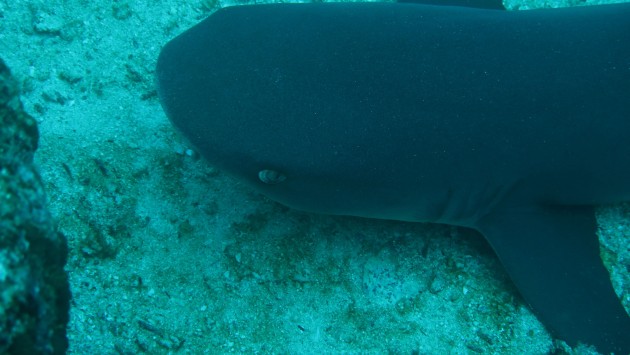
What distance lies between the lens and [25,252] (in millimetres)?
1328

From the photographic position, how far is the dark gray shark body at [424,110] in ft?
7.05

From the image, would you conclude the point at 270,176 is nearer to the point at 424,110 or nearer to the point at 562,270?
the point at 424,110

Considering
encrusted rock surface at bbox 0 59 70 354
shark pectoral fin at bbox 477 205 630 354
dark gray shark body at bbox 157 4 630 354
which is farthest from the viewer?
shark pectoral fin at bbox 477 205 630 354

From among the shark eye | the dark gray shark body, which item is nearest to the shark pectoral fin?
the dark gray shark body

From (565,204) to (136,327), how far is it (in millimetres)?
2484

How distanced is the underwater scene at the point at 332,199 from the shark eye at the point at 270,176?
1cm

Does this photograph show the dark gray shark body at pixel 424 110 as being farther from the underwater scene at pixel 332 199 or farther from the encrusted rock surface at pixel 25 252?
the encrusted rock surface at pixel 25 252

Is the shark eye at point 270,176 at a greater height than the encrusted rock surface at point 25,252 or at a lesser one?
lesser

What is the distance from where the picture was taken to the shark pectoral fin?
2400 mm

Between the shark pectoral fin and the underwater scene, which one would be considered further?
the shark pectoral fin

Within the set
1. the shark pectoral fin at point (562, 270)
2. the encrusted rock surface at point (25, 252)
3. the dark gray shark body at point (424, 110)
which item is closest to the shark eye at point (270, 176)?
the dark gray shark body at point (424, 110)

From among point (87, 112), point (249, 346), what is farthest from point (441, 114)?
point (87, 112)

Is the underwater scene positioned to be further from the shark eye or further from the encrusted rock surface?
the encrusted rock surface

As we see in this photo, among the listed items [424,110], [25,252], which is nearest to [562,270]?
[424,110]
